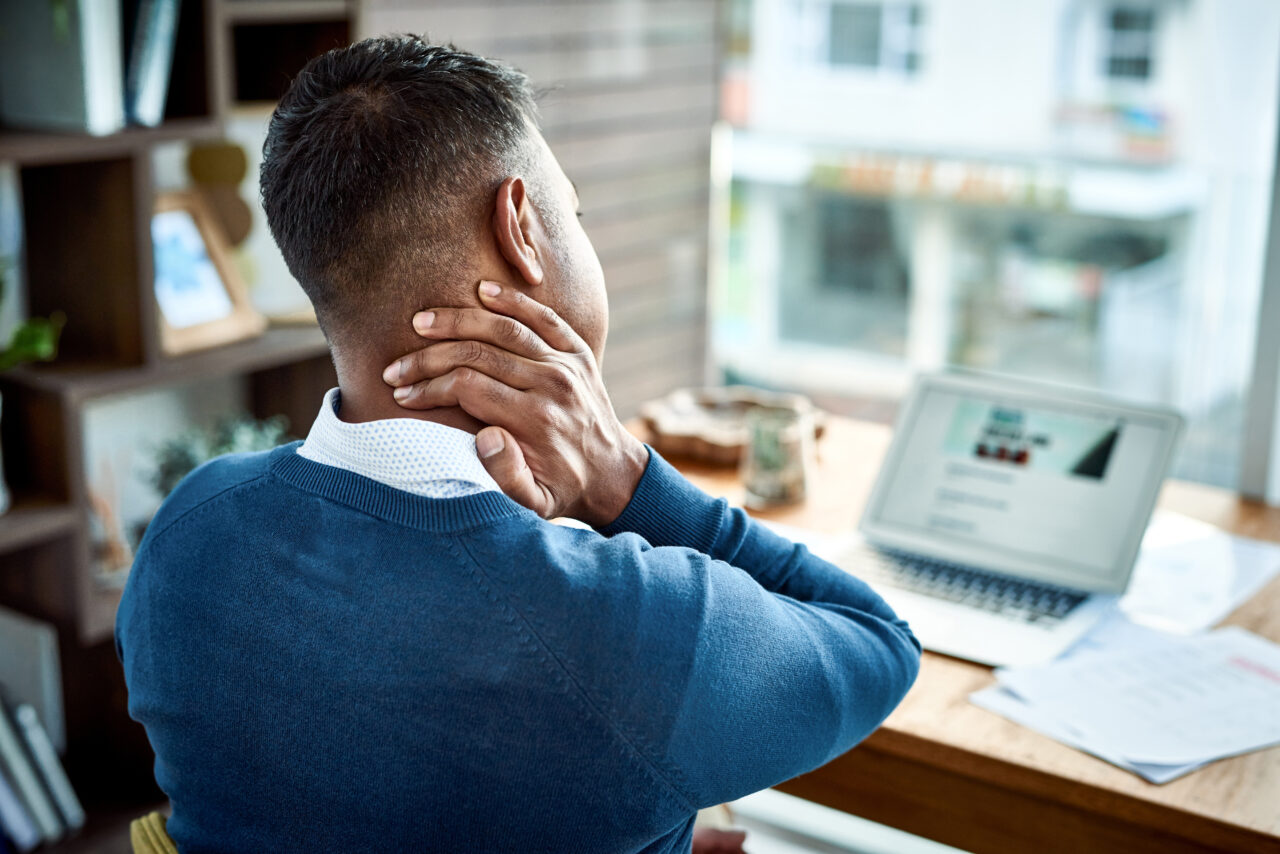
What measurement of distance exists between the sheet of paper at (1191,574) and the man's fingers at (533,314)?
90 cm

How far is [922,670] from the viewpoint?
4.70 ft

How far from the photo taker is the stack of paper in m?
1.27

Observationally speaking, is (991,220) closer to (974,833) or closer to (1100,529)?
(1100,529)

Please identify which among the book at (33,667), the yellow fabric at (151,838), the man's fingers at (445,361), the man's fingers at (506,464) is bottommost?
the book at (33,667)

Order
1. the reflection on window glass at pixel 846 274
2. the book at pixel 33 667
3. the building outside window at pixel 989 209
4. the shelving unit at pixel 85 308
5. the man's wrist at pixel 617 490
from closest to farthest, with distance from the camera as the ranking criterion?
the man's wrist at pixel 617 490 → the shelving unit at pixel 85 308 → the book at pixel 33 667 → the building outside window at pixel 989 209 → the reflection on window glass at pixel 846 274

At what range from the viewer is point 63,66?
197 centimetres

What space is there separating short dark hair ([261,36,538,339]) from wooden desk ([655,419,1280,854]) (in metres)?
0.74

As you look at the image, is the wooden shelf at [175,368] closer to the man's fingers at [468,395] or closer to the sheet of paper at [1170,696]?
the man's fingers at [468,395]

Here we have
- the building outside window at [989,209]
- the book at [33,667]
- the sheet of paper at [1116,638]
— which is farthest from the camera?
the building outside window at [989,209]

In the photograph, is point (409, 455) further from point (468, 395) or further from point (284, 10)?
point (284, 10)

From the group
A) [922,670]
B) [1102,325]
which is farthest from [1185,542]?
[1102,325]

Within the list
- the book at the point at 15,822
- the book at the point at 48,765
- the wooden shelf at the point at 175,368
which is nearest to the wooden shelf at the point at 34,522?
the wooden shelf at the point at 175,368

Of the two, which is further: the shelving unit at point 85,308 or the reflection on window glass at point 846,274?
the reflection on window glass at point 846,274

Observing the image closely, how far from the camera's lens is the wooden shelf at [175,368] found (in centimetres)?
201
